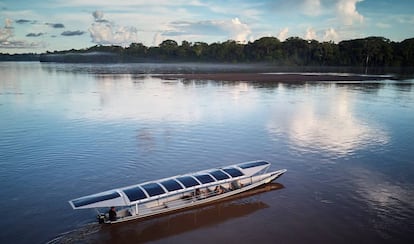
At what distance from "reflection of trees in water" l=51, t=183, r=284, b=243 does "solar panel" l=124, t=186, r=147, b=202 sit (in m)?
1.56

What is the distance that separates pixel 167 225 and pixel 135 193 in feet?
A: 9.07

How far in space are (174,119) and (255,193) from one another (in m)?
24.7

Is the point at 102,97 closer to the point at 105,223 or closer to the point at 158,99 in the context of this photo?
the point at 158,99

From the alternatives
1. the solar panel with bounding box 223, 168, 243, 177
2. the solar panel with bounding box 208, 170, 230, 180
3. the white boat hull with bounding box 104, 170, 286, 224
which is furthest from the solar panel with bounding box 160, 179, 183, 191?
the solar panel with bounding box 223, 168, 243, 177

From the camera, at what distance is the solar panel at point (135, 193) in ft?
70.9

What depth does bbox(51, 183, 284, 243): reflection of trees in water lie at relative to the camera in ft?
66.3

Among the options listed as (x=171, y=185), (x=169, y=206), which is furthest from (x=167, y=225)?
(x=171, y=185)

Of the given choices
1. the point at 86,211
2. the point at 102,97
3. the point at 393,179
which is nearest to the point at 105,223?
the point at 86,211

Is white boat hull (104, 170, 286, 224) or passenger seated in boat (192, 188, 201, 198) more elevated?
passenger seated in boat (192, 188, 201, 198)

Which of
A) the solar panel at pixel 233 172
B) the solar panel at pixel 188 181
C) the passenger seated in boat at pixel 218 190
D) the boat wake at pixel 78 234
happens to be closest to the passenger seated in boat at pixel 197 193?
the solar panel at pixel 188 181

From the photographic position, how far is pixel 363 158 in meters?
32.6

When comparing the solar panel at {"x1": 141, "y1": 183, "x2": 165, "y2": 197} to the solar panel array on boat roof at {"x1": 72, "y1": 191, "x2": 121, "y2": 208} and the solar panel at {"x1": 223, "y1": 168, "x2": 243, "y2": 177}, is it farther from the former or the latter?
the solar panel at {"x1": 223, "y1": 168, "x2": 243, "y2": 177}

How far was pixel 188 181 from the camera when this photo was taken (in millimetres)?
23828

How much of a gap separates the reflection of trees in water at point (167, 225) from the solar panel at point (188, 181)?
1.67 meters
